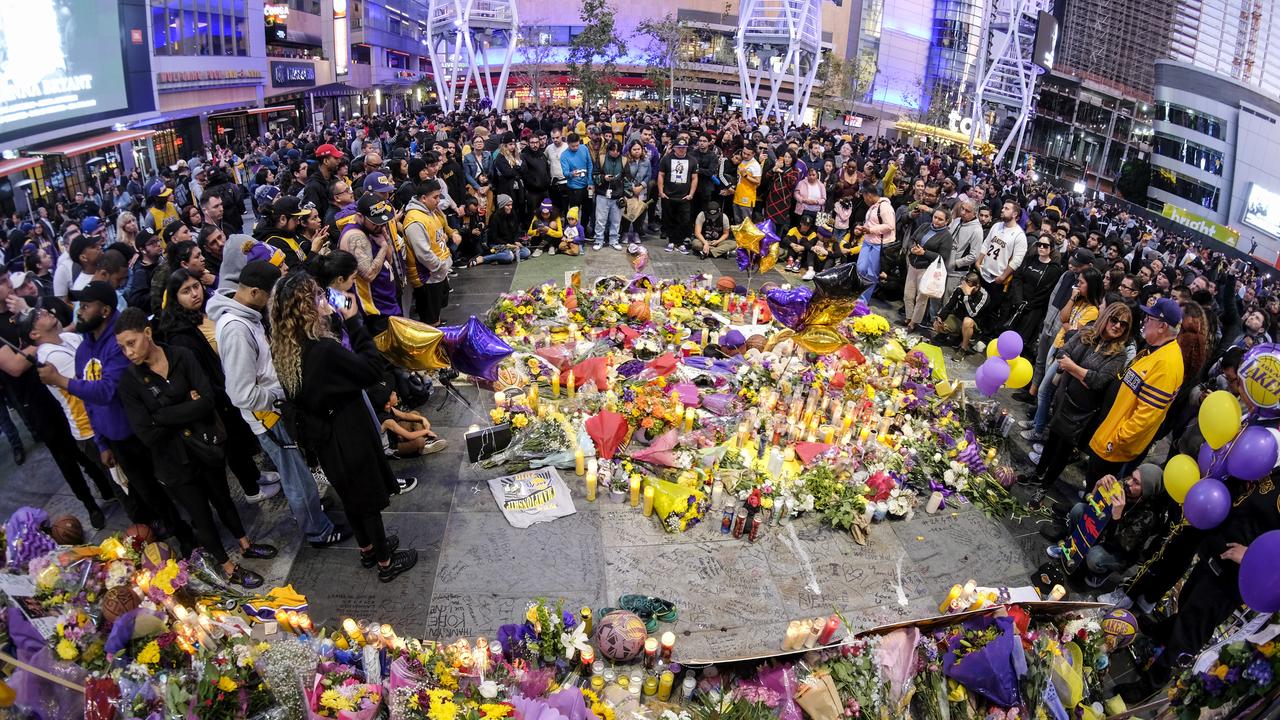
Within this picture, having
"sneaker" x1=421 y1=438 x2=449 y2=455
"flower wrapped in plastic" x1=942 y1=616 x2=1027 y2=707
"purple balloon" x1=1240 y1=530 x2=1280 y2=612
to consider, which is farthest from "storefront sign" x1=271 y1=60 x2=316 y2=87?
"purple balloon" x1=1240 y1=530 x2=1280 y2=612

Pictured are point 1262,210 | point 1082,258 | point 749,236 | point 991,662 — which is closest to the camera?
point 991,662

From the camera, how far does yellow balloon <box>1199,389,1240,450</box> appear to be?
3.87m

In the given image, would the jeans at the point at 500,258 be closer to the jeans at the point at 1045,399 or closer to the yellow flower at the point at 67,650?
the jeans at the point at 1045,399

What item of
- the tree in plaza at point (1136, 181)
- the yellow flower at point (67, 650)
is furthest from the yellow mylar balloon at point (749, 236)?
the tree in plaza at point (1136, 181)

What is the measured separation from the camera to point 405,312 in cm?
712

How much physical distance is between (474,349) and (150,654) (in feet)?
9.84

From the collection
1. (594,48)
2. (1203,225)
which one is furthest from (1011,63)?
(594,48)

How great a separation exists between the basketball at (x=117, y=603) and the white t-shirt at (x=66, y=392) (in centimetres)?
163

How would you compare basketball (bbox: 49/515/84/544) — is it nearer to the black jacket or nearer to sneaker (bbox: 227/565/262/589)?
the black jacket

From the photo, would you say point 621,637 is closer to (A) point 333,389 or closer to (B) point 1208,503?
(A) point 333,389

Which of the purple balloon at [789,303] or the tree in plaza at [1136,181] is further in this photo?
the tree in plaza at [1136,181]

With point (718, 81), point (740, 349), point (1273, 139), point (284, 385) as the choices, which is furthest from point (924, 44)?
point (284, 385)

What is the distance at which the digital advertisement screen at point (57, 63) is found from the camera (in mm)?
11258

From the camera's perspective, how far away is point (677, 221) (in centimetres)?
1140
